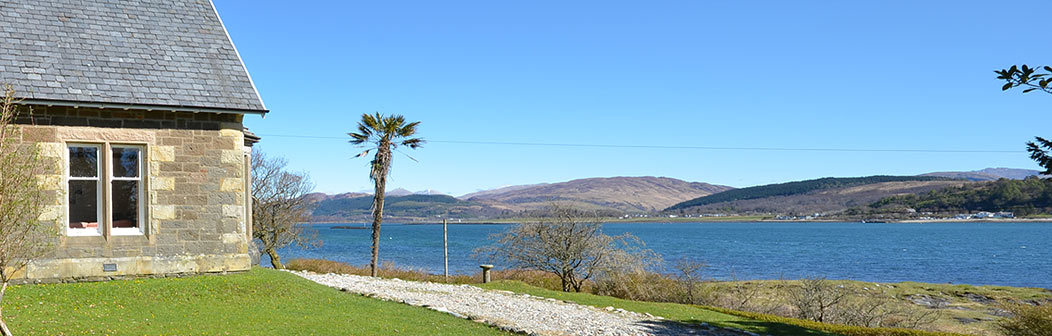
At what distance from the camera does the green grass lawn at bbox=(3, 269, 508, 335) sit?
11.8 meters

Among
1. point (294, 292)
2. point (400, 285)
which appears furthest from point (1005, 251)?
point (294, 292)

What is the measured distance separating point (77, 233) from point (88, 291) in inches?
73.6

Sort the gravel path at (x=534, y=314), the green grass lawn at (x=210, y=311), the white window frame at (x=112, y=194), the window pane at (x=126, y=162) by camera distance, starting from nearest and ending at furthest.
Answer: the green grass lawn at (x=210, y=311) < the gravel path at (x=534, y=314) < the white window frame at (x=112, y=194) < the window pane at (x=126, y=162)

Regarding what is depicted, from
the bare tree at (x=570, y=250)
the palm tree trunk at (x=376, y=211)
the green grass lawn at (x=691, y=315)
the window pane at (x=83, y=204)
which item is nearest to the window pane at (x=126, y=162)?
the window pane at (x=83, y=204)

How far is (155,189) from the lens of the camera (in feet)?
52.5

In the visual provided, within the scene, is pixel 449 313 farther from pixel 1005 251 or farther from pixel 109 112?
pixel 1005 251

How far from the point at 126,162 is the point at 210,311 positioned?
470 cm

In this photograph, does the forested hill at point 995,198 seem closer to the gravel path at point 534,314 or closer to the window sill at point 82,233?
the gravel path at point 534,314

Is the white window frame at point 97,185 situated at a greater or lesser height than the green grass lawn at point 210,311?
greater

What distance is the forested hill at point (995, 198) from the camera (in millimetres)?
144625

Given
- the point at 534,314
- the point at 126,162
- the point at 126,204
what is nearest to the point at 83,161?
the point at 126,162

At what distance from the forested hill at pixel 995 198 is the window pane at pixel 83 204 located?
Result: 501 feet

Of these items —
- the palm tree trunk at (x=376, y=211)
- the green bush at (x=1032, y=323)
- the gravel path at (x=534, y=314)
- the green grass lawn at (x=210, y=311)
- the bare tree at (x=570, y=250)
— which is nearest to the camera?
the green grass lawn at (x=210, y=311)

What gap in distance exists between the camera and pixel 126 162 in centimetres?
1605
